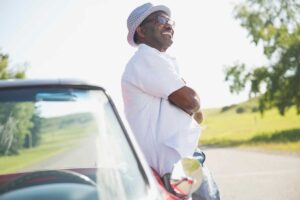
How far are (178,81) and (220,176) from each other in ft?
32.3

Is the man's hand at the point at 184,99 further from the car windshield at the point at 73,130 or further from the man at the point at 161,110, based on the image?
the car windshield at the point at 73,130

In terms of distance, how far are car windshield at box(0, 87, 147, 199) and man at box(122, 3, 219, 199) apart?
16.5 inches

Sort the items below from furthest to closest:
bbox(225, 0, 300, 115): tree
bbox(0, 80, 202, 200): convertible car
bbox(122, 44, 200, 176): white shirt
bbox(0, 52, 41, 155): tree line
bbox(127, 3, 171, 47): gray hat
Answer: bbox(225, 0, 300, 115): tree
bbox(127, 3, 171, 47): gray hat
bbox(122, 44, 200, 176): white shirt
bbox(0, 52, 41, 155): tree line
bbox(0, 80, 202, 200): convertible car

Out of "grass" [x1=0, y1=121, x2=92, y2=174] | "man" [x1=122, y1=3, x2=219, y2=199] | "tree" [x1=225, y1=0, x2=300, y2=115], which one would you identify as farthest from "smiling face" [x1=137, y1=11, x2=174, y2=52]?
"tree" [x1=225, y1=0, x2=300, y2=115]

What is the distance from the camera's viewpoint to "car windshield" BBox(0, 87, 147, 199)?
83.7 inches

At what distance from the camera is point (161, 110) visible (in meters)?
2.77

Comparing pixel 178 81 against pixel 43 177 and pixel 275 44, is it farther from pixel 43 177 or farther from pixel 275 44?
pixel 275 44

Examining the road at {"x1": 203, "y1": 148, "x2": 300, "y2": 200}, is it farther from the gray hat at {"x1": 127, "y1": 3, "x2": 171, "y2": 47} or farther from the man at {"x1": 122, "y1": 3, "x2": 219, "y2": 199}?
the man at {"x1": 122, "y1": 3, "x2": 219, "y2": 199}

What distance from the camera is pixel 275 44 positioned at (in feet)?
137

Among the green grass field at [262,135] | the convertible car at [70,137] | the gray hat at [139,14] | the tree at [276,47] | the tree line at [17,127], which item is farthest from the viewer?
the tree at [276,47]

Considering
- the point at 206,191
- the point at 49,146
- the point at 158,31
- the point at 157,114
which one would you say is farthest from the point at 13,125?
the point at 158,31

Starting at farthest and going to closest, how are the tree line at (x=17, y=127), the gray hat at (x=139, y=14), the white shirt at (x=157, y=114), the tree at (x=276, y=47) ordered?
the tree at (x=276, y=47) → the gray hat at (x=139, y=14) → the white shirt at (x=157, y=114) → the tree line at (x=17, y=127)

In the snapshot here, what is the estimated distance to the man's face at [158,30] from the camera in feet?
11.1

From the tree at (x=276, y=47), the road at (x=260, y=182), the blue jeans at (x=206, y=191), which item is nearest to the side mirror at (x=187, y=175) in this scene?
the blue jeans at (x=206, y=191)
